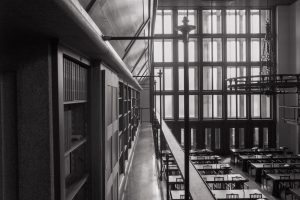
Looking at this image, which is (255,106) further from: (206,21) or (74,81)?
(74,81)

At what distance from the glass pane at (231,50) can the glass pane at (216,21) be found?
29.3 inches

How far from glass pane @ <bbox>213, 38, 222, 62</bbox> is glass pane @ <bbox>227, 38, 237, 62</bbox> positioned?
1.29ft

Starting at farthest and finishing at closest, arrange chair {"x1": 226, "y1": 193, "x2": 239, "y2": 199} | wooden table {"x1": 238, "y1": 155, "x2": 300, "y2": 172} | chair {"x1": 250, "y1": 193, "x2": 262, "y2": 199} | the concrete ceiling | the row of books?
the concrete ceiling
wooden table {"x1": 238, "y1": 155, "x2": 300, "y2": 172}
chair {"x1": 250, "y1": 193, "x2": 262, "y2": 199}
chair {"x1": 226, "y1": 193, "x2": 239, "y2": 199}
the row of books

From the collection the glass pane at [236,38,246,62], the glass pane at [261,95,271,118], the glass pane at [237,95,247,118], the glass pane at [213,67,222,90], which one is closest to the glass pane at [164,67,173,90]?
the glass pane at [213,67,222,90]

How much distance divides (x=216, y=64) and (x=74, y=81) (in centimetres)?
1378

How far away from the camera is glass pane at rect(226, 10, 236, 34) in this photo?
1523 centimetres

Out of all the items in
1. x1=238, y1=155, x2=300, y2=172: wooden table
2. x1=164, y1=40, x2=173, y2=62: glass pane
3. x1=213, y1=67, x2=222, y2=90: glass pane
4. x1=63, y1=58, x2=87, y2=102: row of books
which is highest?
x1=164, y1=40, x2=173, y2=62: glass pane

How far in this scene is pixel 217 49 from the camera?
15.3 meters

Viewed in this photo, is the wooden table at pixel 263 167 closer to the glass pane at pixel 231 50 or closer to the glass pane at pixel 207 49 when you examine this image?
the glass pane at pixel 231 50

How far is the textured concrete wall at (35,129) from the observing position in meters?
1.50

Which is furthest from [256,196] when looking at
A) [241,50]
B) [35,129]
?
[241,50]

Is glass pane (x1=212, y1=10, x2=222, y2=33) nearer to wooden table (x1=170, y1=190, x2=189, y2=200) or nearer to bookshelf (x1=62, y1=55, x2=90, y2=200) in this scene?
wooden table (x1=170, y1=190, x2=189, y2=200)

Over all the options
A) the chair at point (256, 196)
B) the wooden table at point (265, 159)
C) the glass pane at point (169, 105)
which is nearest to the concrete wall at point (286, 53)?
the wooden table at point (265, 159)

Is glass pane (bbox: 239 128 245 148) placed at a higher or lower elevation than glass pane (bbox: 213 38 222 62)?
lower
